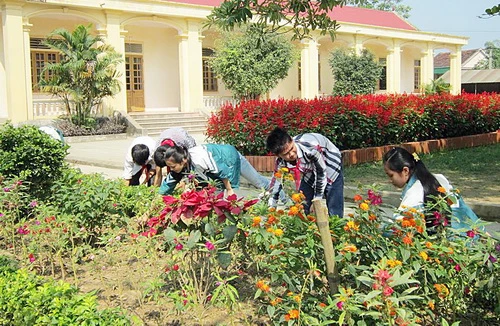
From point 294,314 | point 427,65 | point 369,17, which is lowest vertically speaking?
point 294,314

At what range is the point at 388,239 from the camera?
116 inches

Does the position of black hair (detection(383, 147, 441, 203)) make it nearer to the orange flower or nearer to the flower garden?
the flower garden

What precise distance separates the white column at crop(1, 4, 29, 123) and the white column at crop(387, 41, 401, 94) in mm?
20116

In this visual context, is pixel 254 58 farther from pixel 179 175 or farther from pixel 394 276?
pixel 394 276

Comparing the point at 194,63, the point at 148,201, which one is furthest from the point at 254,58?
the point at 148,201

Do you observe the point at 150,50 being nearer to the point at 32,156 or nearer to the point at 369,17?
the point at 369,17

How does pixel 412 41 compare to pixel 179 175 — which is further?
pixel 412 41

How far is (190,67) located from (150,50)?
7.73 feet

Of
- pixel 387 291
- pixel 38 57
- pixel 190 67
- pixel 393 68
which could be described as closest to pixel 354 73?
pixel 393 68

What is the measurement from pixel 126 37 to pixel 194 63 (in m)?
3.01

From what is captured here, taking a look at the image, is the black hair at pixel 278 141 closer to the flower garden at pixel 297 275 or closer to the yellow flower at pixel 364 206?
the flower garden at pixel 297 275

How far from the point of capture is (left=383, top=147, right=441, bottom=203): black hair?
3.51 metres

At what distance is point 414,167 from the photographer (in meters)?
3.63

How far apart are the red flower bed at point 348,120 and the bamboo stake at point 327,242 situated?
24.6ft
